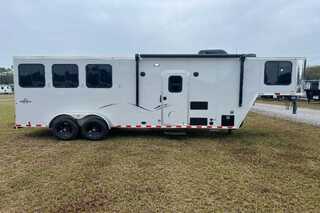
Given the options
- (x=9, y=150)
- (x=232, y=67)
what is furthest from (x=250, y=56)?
(x=9, y=150)

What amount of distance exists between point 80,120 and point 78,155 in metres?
1.81

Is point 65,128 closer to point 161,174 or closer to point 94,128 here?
point 94,128

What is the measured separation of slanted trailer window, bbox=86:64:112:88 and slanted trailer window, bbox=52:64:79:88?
0.36m

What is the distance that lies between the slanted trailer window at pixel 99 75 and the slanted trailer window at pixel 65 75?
361 mm

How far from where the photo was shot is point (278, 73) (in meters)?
7.41

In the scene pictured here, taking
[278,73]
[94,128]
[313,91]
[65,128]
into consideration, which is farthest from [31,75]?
[313,91]

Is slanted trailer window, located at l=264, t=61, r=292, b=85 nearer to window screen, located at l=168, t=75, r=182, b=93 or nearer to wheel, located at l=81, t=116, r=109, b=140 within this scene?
window screen, located at l=168, t=75, r=182, b=93

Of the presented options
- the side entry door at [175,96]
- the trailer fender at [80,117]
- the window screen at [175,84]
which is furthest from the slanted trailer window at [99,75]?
the window screen at [175,84]

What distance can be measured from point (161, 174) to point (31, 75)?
5.26 metres

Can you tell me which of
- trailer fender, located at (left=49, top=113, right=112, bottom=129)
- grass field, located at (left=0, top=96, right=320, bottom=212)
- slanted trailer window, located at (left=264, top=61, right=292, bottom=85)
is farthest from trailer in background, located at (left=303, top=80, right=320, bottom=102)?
trailer fender, located at (left=49, top=113, right=112, bottom=129)

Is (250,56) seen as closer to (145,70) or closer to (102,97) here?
(145,70)

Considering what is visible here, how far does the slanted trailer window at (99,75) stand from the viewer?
7.55 m

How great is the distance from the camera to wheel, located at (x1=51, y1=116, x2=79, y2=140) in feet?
24.9

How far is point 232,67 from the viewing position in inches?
295
